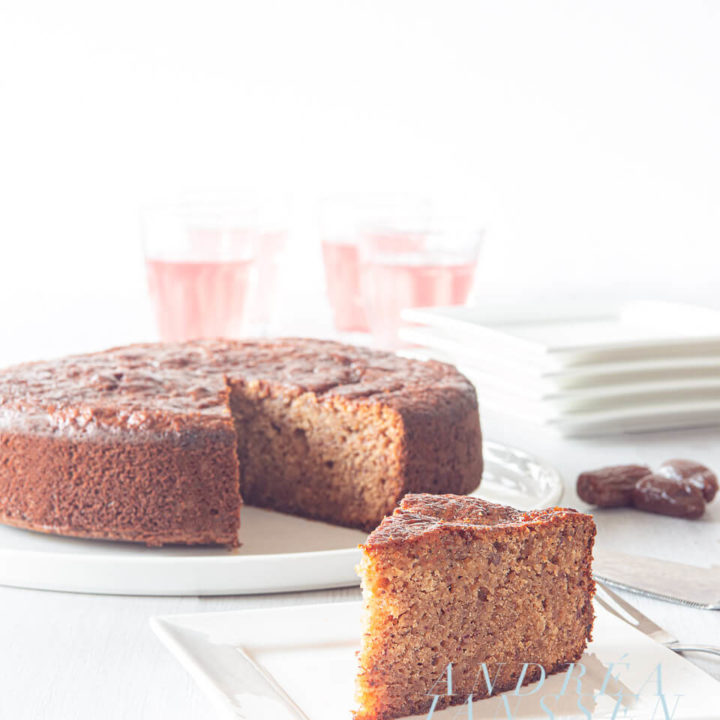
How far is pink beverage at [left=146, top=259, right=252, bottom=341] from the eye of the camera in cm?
427

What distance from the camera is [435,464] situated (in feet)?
9.41

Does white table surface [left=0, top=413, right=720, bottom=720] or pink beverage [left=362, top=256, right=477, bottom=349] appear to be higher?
pink beverage [left=362, top=256, right=477, bottom=349]

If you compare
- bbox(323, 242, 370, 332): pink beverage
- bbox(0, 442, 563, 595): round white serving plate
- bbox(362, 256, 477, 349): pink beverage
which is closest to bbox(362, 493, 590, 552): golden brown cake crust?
bbox(0, 442, 563, 595): round white serving plate

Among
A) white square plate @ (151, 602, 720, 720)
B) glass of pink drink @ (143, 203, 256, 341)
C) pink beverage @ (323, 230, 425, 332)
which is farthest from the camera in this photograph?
pink beverage @ (323, 230, 425, 332)

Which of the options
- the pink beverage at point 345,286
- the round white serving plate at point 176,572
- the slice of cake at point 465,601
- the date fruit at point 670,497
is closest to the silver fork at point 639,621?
the slice of cake at point 465,601

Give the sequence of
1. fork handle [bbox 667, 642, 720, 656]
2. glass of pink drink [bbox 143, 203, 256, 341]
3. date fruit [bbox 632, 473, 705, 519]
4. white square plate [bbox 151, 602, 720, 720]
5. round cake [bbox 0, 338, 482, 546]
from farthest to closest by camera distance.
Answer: glass of pink drink [bbox 143, 203, 256, 341]
date fruit [bbox 632, 473, 705, 519]
round cake [bbox 0, 338, 482, 546]
fork handle [bbox 667, 642, 720, 656]
white square plate [bbox 151, 602, 720, 720]

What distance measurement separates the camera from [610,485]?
2.95m

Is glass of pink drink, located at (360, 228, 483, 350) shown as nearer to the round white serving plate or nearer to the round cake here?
the round cake

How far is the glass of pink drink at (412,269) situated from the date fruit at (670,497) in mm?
1569

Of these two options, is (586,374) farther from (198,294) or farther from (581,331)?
(198,294)

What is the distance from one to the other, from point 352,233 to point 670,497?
2.19m

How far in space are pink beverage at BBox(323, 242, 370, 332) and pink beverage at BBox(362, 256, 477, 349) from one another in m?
0.40

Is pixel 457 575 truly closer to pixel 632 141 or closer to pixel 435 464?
pixel 435 464

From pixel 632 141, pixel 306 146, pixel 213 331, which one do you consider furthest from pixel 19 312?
pixel 632 141
